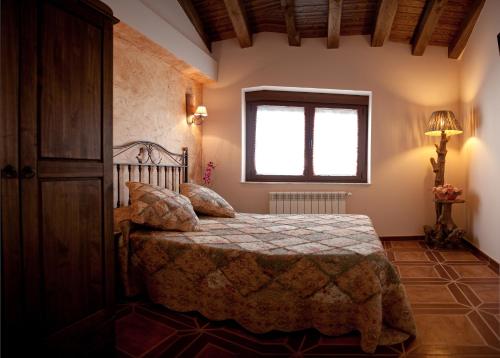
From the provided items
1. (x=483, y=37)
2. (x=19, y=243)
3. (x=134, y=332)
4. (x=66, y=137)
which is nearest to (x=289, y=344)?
(x=134, y=332)

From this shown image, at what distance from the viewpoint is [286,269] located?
181 cm

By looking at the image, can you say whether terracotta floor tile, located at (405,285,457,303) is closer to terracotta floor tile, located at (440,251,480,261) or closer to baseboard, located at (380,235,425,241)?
terracotta floor tile, located at (440,251,480,261)

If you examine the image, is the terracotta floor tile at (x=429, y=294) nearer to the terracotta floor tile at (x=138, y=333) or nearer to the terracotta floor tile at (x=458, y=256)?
the terracotta floor tile at (x=458, y=256)

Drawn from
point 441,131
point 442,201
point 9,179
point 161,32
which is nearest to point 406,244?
point 442,201

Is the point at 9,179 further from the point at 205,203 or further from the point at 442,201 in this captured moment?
the point at 442,201

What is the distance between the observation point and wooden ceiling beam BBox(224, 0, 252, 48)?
3480 mm

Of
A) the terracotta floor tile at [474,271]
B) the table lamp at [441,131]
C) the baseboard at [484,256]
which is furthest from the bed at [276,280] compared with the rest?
the table lamp at [441,131]

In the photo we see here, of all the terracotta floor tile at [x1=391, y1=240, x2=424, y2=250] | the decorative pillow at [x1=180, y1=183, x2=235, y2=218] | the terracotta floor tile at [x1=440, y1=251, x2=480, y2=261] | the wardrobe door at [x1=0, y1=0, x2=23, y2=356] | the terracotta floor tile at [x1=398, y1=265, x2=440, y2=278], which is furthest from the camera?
the terracotta floor tile at [x1=391, y1=240, x2=424, y2=250]

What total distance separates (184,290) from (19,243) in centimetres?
110

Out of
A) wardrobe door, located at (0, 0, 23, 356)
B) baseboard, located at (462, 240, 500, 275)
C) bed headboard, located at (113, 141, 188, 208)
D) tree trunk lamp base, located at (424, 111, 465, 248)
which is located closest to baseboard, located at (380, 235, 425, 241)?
tree trunk lamp base, located at (424, 111, 465, 248)

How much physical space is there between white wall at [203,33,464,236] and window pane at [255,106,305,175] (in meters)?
0.30

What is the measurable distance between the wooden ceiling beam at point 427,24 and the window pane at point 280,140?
1.69 meters

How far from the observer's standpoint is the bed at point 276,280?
1.75m

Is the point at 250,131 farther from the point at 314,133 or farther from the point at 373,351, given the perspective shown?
the point at 373,351
